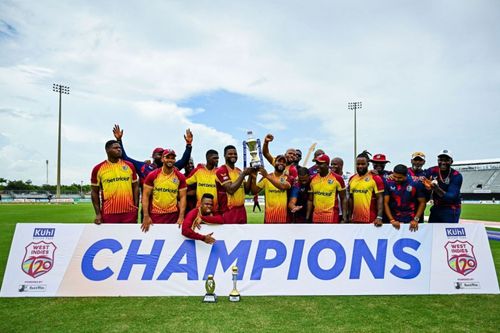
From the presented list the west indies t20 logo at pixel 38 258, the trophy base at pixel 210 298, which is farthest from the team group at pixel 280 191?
the trophy base at pixel 210 298

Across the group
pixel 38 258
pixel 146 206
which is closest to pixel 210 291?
pixel 146 206

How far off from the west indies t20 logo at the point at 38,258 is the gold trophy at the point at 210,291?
246 cm

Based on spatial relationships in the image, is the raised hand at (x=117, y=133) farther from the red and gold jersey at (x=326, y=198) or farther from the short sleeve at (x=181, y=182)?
the red and gold jersey at (x=326, y=198)

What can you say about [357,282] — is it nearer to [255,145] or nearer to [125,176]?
[255,145]

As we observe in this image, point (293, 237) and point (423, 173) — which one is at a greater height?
point (423, 173)

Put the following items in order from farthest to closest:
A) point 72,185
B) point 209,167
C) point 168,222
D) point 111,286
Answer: point 72,185, point 209,167, point 168,222, point 111,286

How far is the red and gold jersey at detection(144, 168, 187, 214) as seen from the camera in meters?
6.55

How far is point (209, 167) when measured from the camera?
7.12 metres

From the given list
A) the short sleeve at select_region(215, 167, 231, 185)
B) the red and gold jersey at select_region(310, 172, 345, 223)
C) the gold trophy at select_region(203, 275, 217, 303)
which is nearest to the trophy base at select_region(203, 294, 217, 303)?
the gold trophy at select_region(203, 275, 217, 303)

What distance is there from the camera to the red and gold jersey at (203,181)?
691 cm

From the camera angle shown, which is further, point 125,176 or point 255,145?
point 125,176

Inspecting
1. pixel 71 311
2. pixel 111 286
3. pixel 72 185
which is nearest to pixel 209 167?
pixel 111 286

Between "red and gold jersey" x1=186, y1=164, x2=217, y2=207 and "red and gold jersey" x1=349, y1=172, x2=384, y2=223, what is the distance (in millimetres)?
2498

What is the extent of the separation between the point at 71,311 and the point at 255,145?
341 cm
